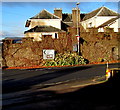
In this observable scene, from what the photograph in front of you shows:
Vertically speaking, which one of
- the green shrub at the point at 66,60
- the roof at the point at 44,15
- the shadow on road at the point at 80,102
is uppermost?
the roof at the point at 44,15

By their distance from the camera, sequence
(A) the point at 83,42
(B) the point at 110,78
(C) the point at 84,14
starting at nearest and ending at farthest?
(B) the point at 110,78, (A) the point at 83,42, (C) the point at 84,14

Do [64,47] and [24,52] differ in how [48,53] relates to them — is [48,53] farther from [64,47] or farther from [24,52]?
[24,52]

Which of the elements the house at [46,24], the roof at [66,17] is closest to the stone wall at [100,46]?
the house at [46,24]

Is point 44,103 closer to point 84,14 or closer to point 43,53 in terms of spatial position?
point 43,53

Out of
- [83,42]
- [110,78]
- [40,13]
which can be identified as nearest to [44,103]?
[110,78]

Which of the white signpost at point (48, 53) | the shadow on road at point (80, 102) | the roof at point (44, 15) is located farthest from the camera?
the roof at point (44, 15)

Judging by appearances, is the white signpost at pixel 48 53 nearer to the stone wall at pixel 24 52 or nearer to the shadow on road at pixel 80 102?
the stone wall at pixel 24 52

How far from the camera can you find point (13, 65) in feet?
67.5

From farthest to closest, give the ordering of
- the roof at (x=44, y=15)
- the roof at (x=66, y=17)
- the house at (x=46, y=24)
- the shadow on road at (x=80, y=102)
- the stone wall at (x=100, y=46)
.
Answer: the roof at (x=66, y=17) < the roof at (x=44, y=15) < the house at (x=46, y=24) < the stone wall at (x=100, y=46) < the shadow on road at (x=80, y=102)

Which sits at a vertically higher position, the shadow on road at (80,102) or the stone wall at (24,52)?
the stone wall at (24,52)

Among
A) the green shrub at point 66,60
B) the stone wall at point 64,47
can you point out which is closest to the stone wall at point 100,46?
the stone wall at point 64,47

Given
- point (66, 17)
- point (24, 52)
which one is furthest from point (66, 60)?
point (66, 17)

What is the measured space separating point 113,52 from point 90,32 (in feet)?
12.5

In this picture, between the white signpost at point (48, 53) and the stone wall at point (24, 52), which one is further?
the white signpost at point (48, 53)
